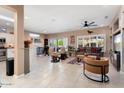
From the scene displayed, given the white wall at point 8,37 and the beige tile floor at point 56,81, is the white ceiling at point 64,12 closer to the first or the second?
the white wall at point 8,37

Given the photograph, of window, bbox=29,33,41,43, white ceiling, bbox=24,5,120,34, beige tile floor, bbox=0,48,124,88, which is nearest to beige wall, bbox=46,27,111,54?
window, bbox=29,33,41,43

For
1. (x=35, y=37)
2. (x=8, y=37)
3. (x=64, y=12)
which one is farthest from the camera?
(x=35, y=37)

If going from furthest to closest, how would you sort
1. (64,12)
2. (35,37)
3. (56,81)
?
(35,37) < (64,12) < (56,81)

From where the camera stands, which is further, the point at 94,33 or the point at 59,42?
the point at 59,42

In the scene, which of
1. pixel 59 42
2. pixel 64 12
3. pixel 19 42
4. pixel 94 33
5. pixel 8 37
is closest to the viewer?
pixel 19 42

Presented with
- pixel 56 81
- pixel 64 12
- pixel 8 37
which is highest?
pixel 64 12

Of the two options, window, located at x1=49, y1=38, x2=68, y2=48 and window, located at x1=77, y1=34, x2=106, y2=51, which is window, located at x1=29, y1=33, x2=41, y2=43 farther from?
window, located at x1=77, y1=34, x2=106, y2=51

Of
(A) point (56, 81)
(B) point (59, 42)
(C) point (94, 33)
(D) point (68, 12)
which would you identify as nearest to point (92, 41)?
(C) point (94, 33)

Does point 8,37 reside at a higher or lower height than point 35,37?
lower

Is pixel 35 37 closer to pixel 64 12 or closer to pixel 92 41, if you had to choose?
pixel 92 41

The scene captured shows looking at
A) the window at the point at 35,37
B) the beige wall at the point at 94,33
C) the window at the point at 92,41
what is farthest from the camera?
the window at the point at 35,37

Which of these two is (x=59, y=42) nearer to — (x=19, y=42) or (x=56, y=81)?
(x=19, y=42)

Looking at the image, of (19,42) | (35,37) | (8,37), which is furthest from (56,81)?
(35,37)

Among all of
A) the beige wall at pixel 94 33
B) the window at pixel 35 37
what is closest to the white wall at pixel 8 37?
the window at pixel 35 37
